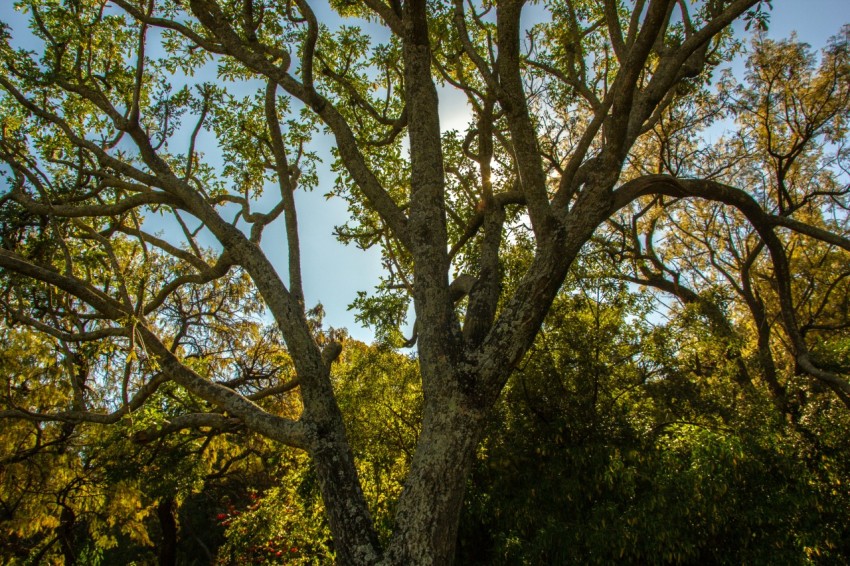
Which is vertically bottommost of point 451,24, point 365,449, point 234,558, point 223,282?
point 234,558

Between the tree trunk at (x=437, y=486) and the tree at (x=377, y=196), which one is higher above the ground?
the tree at (x=377, y=196)

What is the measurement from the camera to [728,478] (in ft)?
17.0

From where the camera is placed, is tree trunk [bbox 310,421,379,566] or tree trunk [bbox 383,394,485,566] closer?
tree trunk [bbox 383,394,485,566]

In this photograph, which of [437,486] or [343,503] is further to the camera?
[343,503]

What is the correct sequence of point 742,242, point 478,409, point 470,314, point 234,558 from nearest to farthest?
point 478,409, point 470,314, point 234,558, point 742,242

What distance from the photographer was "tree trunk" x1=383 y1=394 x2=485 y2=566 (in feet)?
10.0

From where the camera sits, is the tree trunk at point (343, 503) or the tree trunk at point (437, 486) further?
the tree trunk at point (343, 503)

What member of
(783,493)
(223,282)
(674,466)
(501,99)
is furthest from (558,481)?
(223,282)

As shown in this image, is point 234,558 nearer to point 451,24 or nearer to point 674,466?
point 674,466

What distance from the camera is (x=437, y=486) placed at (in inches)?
124

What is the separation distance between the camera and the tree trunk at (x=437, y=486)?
3.05 meters

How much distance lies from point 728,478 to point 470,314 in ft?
11.9

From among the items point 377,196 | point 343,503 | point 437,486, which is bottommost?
point 343,503

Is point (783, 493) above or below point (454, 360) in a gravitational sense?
below
